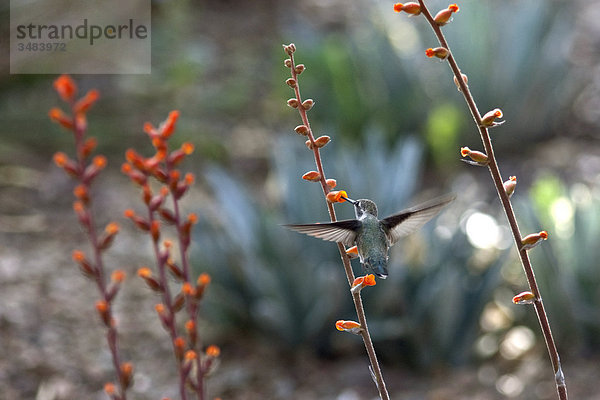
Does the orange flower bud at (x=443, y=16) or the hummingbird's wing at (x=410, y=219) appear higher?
the orange flower bud at (x=443, y=16)

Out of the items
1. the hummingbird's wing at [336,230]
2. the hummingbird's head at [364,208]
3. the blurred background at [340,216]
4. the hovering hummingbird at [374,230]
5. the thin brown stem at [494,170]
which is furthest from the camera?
the blurred background at [340,216]

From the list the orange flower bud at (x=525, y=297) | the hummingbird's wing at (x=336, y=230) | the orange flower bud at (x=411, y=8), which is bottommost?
the orange flower bud at (x=525, y=297)

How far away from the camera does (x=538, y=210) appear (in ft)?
10.6

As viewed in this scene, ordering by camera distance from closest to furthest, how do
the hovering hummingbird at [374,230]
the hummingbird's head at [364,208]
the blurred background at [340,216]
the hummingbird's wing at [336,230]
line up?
the hummingbird's wing at [336,230] < the hovering hummingbird at [374,230] < the hummingbird's head at [364,208] < the blurred background at [340,216]

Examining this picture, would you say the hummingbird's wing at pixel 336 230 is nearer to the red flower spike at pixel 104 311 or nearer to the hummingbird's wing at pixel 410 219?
the hummingbird's wing at pixel 410 219

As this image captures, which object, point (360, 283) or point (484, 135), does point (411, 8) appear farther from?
point (360, 283)

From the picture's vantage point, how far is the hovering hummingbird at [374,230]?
1.48m

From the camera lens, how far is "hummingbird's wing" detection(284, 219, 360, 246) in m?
1.36

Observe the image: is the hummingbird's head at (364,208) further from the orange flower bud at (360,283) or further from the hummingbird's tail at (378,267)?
the orange flower bud at (360,283)

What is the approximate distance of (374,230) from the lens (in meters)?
1.56

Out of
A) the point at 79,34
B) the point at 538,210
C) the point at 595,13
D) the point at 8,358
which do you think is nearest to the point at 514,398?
the point at 538,210

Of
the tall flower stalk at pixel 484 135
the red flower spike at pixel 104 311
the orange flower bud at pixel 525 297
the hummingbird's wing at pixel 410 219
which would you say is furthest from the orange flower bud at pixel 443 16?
the red flower spike at pixel 104 311

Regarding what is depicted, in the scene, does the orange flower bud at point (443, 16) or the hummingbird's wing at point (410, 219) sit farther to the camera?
the hummingbird's wing at point (410, 219)

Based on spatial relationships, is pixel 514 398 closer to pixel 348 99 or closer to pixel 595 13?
pixel 348 99
